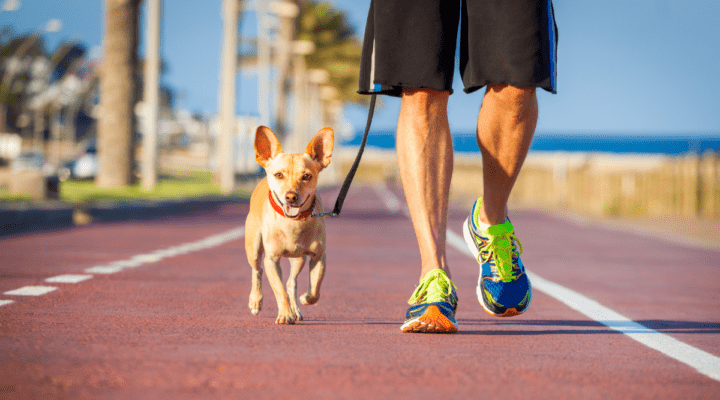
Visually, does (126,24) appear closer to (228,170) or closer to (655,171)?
(228,170)

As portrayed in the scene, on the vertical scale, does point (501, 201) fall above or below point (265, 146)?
below

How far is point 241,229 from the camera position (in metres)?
15.3

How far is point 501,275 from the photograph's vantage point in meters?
4.60

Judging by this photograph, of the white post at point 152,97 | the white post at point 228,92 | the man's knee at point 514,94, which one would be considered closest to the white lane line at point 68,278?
the man's knee at point 514,94

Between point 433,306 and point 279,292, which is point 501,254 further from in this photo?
point 279,292

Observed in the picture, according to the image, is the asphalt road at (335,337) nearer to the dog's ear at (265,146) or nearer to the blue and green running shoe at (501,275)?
the blue and green running shoe at (501,275)

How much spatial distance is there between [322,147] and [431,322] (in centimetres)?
100

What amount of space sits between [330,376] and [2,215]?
11.2m

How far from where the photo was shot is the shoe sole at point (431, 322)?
14.4 feet

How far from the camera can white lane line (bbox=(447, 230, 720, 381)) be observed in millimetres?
3895

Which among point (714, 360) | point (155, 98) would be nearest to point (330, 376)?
point (714, 360)

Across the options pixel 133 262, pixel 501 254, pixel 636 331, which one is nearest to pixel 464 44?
pixel 501 254

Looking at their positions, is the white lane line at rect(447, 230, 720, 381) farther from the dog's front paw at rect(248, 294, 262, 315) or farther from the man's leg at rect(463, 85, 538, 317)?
the dog's front paw at rect(248, 294, 262, 315)

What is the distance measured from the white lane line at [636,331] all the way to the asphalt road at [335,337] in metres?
0.01
